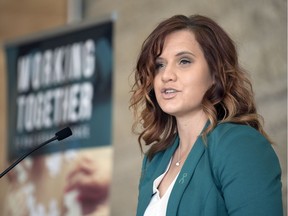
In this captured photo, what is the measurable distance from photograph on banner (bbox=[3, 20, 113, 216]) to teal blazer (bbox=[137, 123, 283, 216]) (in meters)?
2.59

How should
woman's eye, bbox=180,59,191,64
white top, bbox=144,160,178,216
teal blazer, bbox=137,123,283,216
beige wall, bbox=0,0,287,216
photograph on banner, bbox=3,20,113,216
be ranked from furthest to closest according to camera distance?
photograph on banner, bbox=3,20,113,216
beige wall, bbox=0,0,287,216
woman's eye, bbox=180,59,191,64
white top, bbox=144,160,178,216
teal blazer, bbox=137,123,283,216

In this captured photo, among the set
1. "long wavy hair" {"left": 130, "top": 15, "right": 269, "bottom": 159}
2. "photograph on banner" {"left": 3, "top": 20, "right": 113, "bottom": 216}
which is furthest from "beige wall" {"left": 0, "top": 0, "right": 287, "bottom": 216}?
"long wavy hair" {"left": 130, "top": 15, "right": 269, "bottom": 159}

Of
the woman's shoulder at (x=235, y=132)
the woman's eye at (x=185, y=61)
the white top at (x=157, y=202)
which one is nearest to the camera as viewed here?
the woman's shoulder at (x=235, y=132)

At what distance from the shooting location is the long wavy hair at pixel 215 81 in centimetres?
221

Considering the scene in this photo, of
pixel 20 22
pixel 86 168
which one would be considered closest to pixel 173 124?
pixel 86 168

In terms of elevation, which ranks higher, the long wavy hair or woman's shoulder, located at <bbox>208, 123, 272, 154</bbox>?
the long wavy hair

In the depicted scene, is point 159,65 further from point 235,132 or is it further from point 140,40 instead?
point 140,40

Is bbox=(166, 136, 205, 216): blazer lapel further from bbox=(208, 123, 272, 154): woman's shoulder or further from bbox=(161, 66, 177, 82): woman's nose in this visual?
bbox=(161, 66, 177, 82): woman's nose

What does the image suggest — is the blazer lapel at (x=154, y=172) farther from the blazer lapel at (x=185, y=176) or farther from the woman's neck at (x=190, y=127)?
the blazer lapel at (x=185, y=176)

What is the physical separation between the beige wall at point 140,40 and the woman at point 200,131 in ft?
4.55

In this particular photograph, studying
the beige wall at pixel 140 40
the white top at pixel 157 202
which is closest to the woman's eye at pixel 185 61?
the white top at pixel 157 202

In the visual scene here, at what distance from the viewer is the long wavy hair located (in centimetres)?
221

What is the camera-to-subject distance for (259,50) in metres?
3.85

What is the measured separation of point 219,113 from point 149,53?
32 centimetres
